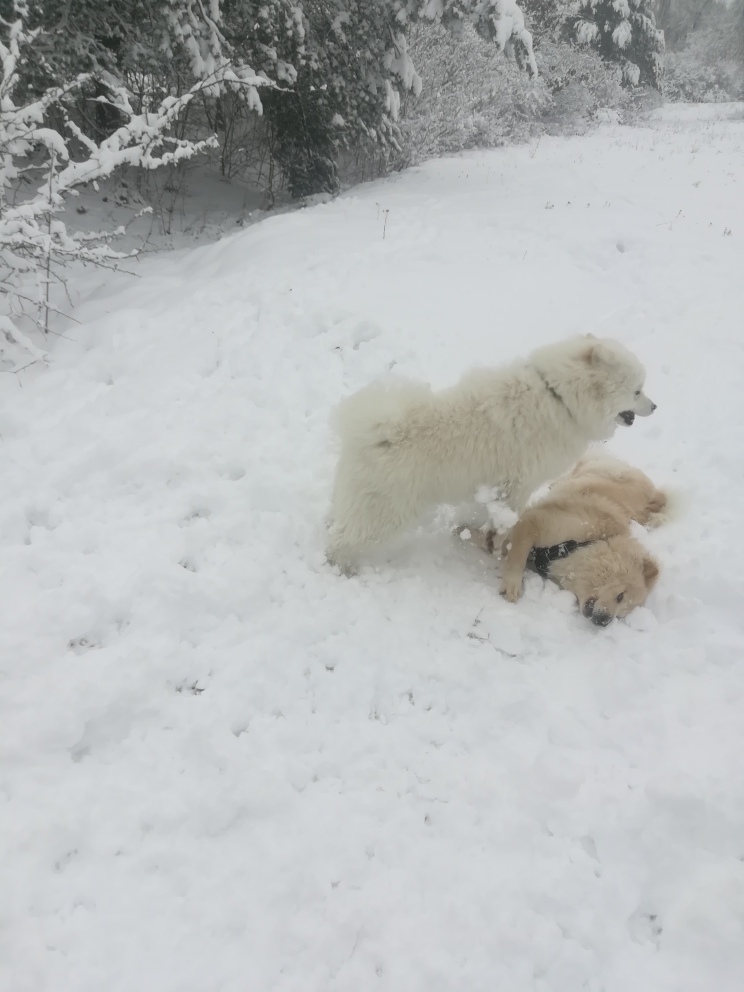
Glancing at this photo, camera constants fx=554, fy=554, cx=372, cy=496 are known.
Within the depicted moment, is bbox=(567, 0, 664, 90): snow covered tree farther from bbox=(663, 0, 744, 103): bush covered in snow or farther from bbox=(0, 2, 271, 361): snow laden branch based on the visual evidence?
bbox=(0, 2, 271, 361): snow laden branch

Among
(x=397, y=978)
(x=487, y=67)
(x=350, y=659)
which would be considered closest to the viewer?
(x=397, y=978)

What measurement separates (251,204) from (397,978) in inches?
483

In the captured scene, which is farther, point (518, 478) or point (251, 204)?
point (251, 204)

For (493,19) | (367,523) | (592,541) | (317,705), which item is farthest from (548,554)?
(493,19)

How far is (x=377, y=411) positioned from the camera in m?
3.23

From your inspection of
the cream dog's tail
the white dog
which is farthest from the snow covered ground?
the white dog

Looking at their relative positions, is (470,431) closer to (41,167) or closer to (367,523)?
(367,523)

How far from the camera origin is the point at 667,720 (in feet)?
9.20

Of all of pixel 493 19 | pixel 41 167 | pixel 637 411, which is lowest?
pixel 637 411

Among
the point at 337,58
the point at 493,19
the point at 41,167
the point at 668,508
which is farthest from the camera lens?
the point at 337,58

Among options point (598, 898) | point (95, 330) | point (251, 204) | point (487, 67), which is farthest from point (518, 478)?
point (487, 67)

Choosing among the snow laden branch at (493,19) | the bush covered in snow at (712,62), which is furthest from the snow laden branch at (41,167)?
the bush covered in snow at (712,62)

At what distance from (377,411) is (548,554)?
1.57 meters

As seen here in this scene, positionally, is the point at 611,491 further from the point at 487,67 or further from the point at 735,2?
the point at 735,2
